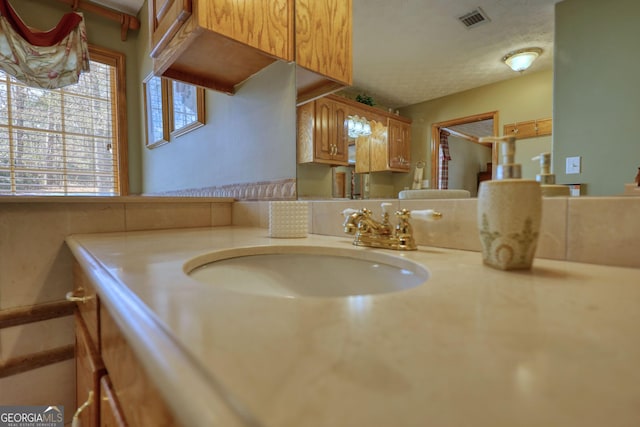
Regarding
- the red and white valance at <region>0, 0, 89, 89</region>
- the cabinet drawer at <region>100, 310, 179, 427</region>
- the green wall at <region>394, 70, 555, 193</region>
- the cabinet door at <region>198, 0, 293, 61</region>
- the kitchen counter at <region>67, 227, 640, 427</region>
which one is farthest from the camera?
the red and white valance at <region>0, 0, 89, 89</region>

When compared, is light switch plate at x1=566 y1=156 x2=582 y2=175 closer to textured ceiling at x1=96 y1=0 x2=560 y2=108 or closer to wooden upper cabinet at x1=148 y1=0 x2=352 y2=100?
textured ceiling at x1=96 y1=0 x2=560 y2=108

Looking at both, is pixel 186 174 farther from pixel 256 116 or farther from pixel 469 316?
pixel 469 316

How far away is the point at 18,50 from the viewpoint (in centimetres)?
196

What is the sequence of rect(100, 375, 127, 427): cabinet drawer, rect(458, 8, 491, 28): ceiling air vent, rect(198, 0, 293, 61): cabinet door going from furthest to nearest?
rect(198, 0, 293, 61): cabinet door
rect(458, 8, 491, 28): ceiling air vent
rect(100, 375, 127, 427): cabinet drawer

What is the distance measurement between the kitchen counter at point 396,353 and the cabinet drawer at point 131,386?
0.06 meters

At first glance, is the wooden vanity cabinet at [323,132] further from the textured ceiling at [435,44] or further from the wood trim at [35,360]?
the wood trim at [35,360]

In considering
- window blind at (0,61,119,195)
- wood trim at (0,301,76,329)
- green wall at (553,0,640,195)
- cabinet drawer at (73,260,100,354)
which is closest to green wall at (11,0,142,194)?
window blind at (0,61,119,195)

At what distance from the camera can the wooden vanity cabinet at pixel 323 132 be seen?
109 cm

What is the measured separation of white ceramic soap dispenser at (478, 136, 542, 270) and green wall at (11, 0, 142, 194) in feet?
9.86

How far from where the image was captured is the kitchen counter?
155mm

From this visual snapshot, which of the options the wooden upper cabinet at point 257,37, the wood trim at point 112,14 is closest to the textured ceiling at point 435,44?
the wooden upper cabinet at point 257,37

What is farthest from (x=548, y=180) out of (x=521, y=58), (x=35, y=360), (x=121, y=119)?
(x=121, y=119)

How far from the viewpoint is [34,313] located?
99 cm

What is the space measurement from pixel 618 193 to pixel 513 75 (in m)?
0.33
